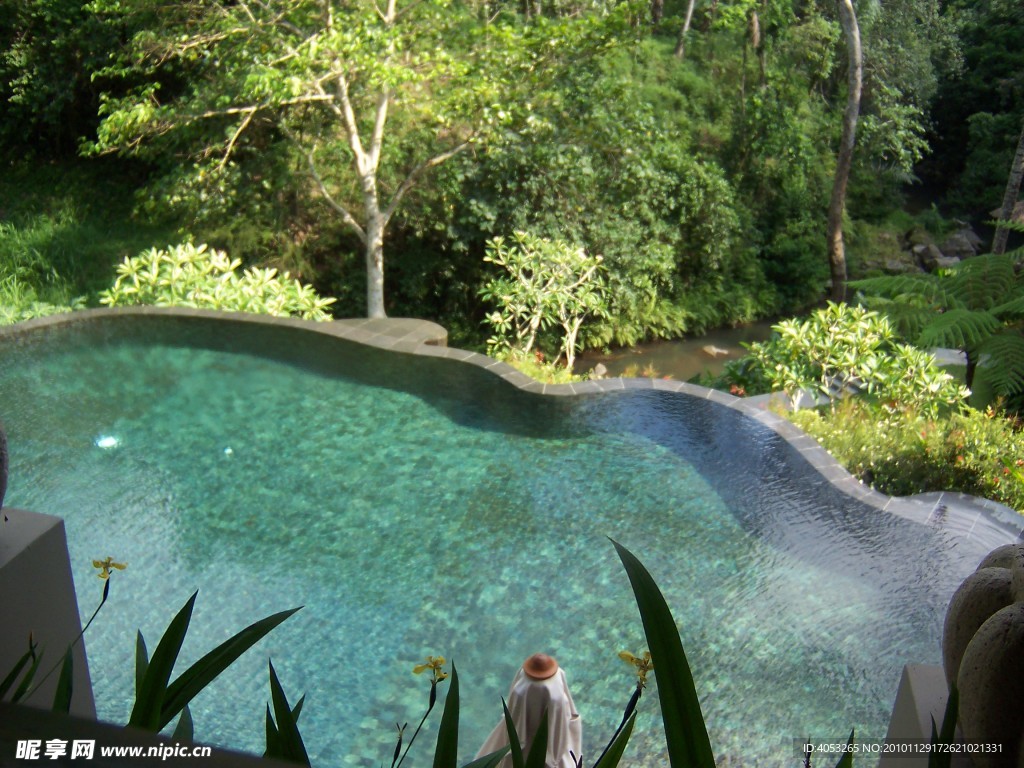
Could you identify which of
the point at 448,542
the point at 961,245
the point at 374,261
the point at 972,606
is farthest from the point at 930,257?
the point at 972,606

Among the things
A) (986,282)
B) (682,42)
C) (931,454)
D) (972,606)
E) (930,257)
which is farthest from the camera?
(682,42)

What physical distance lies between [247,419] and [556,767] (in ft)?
13.1

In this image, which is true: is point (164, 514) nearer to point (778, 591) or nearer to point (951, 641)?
point (778, 591)

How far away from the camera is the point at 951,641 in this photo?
5.45ft

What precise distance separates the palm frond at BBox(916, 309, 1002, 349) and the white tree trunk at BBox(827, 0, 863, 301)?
135 inches

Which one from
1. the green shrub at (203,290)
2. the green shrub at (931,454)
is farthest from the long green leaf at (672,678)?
the green shrub at (203,290)

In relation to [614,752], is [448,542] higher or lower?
lower

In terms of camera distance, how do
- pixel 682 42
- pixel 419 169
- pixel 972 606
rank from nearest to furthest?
pixel 972 606 → pixel 419 169 → pixel 682 42

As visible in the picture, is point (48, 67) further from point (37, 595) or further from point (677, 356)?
point (37, 595)

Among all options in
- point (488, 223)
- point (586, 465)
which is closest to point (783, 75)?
point (488, 223)

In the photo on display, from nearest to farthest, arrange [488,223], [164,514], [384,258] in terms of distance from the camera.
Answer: [164,514]
[488,223]
[384,258]

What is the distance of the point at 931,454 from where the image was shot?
566 cm

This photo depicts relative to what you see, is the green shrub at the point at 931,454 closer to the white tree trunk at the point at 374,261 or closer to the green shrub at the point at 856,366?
the green shrub at the point at 856,366

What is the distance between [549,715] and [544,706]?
57 mm
